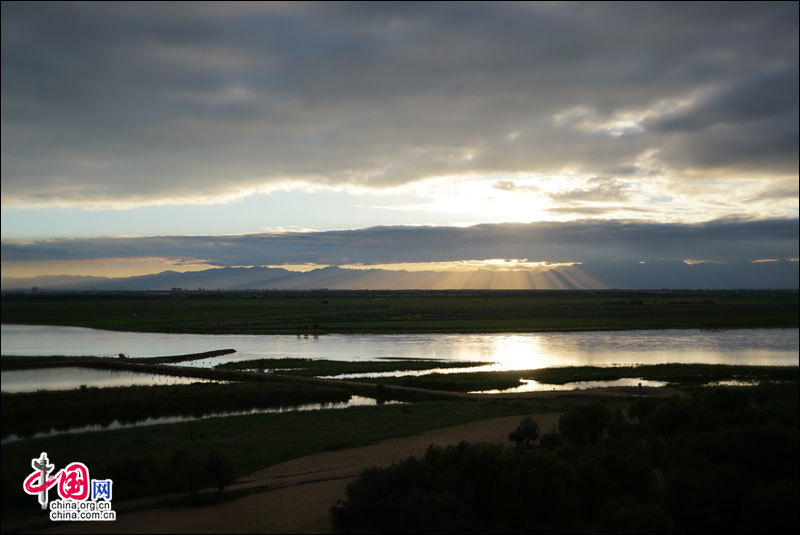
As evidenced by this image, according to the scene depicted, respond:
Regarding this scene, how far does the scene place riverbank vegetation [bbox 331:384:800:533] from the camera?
1021cm

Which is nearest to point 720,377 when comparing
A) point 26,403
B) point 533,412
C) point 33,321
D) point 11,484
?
point 533,412

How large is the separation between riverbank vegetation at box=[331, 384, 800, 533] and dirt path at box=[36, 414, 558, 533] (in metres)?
1.05

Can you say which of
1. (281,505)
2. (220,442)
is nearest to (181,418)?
(220,442)

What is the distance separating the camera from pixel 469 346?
54.8 m

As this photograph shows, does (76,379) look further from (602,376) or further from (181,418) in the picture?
(602,376)

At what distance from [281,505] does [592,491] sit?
790cm

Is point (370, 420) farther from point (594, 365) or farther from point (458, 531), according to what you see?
point (594, 365)

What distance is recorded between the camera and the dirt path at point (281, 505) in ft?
37.9

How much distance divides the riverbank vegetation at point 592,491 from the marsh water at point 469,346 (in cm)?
2812

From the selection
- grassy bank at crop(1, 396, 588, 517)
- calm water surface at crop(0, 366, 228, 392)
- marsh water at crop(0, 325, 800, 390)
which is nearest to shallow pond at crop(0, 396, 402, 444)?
grassy bank at crop(1, 396, 588, 517)

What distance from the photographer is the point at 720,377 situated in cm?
3534

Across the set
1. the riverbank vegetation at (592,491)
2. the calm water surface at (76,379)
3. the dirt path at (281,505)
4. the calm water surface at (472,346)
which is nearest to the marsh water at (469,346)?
the calm water surface at (472,346)

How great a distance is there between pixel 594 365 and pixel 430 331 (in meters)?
31.0

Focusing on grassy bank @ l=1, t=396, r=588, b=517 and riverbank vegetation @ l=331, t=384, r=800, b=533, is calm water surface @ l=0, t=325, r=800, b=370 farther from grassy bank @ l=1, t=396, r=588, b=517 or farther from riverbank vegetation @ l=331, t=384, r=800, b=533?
riverbank vegetation @ l=331, t=384, r=800, b=533
